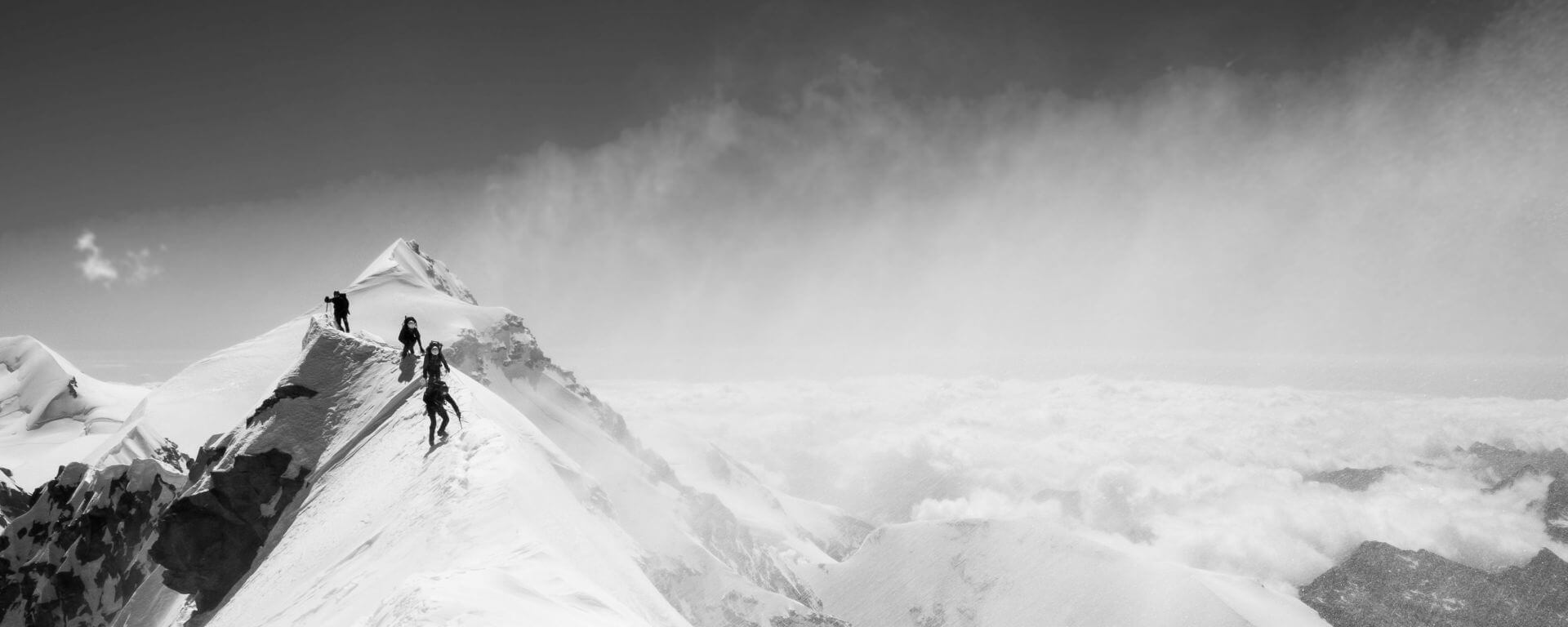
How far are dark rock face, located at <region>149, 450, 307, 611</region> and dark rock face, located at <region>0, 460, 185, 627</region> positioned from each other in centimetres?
3940

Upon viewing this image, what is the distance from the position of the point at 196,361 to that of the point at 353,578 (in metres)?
98.1

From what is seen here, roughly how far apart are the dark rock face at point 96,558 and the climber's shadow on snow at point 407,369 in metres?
49.7

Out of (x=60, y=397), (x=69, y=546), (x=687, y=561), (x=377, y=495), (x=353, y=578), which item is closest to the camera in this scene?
(x=353, y=578)

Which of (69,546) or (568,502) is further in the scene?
(69,546)

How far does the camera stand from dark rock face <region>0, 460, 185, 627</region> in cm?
6162

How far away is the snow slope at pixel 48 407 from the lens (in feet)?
358

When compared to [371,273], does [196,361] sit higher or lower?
lower

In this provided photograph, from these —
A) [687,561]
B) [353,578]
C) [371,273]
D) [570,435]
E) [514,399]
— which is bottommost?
[687,561]

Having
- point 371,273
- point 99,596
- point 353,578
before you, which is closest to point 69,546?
point 99,596

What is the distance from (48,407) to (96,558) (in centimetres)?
10753

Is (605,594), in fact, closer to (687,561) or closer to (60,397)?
(687,561)

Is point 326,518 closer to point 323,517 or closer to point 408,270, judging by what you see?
point 323,517

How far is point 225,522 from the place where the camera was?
109ft

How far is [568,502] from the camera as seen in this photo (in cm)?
2481
